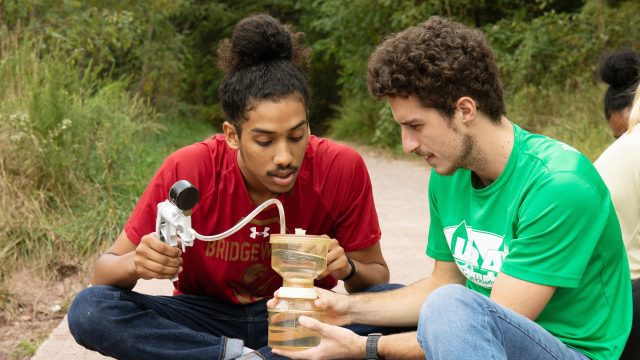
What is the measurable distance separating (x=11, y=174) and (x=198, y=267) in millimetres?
3592

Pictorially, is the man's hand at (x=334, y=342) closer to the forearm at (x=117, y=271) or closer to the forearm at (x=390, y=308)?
the forearm at (x=390, y=308)

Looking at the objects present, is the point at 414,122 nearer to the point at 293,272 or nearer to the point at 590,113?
the point at 293,272

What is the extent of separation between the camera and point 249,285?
157 inches

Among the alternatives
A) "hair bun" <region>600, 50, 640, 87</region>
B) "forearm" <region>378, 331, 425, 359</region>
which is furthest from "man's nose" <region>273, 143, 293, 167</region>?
"hair bun" <region>600, 50, 640, 87</region>

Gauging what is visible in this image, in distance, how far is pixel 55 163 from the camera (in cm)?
725

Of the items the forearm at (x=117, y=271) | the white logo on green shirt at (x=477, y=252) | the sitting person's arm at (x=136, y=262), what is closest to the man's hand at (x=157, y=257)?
Answer: the sitting person's arm at (x=136, y=262)

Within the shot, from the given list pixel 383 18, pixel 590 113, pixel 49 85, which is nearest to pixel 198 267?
pixel 49 85

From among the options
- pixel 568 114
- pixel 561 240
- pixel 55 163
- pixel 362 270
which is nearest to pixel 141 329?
pixel 362 270

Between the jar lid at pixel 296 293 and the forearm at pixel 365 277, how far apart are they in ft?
1.56

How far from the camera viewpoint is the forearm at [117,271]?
365 cm

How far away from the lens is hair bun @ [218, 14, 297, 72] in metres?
3.86

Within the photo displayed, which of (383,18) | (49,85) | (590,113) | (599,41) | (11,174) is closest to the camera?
(11,174)

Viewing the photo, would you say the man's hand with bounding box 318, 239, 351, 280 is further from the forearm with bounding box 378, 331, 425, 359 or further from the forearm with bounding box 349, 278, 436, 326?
the forearm with bounding box 378, 331, 425, 359

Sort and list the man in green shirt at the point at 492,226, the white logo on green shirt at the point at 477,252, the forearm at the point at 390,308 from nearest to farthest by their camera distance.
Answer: the man in green shirt at the point at 492,226 < the white logo on green shirt at the point at 477,252 < the forearm at the point at 390,308
